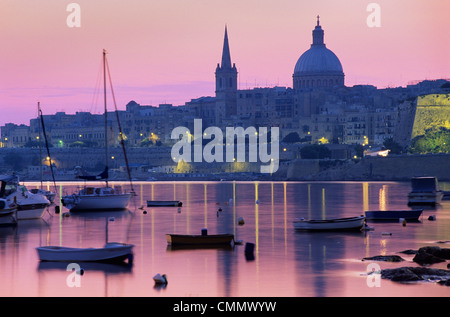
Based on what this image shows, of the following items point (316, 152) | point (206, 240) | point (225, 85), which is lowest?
point (206, 240)

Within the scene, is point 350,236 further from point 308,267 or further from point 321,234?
point 308,267

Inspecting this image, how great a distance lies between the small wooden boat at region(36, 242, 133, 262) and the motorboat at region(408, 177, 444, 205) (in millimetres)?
27745

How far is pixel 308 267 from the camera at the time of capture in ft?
74.5

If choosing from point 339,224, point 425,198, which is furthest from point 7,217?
point 425,198

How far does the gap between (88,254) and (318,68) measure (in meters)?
124

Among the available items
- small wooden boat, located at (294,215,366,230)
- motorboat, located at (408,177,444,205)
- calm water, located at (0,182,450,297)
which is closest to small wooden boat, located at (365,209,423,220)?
calm water, located at (0,182,450,297)

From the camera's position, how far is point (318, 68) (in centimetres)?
14425

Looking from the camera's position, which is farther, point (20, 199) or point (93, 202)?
point (93, 202)

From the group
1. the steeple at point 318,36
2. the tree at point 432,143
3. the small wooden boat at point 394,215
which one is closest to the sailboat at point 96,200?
the small wooden boat at point 394,215

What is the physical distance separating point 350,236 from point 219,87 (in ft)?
400

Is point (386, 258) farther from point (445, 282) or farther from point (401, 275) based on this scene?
point (445, 282)

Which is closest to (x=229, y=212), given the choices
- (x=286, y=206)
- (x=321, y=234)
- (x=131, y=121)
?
(x=286, y=206)

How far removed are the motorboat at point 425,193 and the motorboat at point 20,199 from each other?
19852mm

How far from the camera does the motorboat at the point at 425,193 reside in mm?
48531
